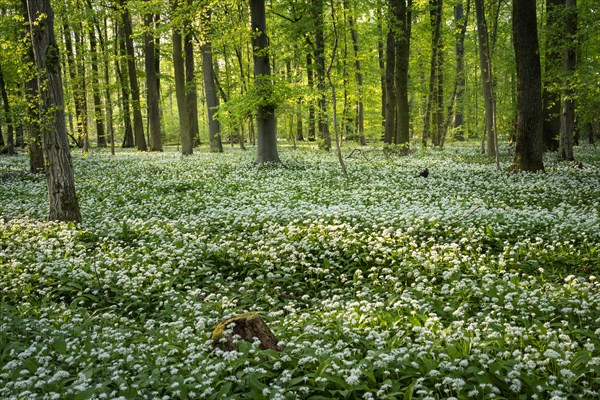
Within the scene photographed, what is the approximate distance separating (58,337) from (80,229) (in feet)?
16.0

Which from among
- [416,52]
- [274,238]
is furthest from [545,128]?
[274,238]

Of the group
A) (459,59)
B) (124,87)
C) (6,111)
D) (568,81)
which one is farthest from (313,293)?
(124,87)

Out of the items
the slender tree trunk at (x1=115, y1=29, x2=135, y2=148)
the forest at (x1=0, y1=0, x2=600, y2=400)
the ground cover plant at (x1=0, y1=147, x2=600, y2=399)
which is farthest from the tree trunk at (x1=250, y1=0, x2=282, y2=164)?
the slender tree trunk at (x1=115, y1=29, x2=135, y2=148)

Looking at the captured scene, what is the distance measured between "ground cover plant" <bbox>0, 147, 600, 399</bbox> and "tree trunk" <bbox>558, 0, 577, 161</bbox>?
407cm

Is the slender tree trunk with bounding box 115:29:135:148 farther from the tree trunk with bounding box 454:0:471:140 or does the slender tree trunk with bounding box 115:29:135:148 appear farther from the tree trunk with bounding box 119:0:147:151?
the tree trunk with bounding box 454:0:471:140

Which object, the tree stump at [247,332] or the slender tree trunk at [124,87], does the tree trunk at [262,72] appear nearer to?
the slender tree trunk at [124,87]

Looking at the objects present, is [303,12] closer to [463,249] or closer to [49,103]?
[49,103]

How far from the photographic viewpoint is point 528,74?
14.4 meters

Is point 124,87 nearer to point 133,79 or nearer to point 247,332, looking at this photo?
point 133,79

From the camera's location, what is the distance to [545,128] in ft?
72.6

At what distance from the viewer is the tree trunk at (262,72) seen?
17.0 metres

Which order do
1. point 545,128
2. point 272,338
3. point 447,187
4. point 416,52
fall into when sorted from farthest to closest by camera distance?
point 416,52 → point 545,128 → point 447,187 → point 272,338

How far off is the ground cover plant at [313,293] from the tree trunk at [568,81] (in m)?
4.07

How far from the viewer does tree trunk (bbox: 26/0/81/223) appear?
29.1ft
